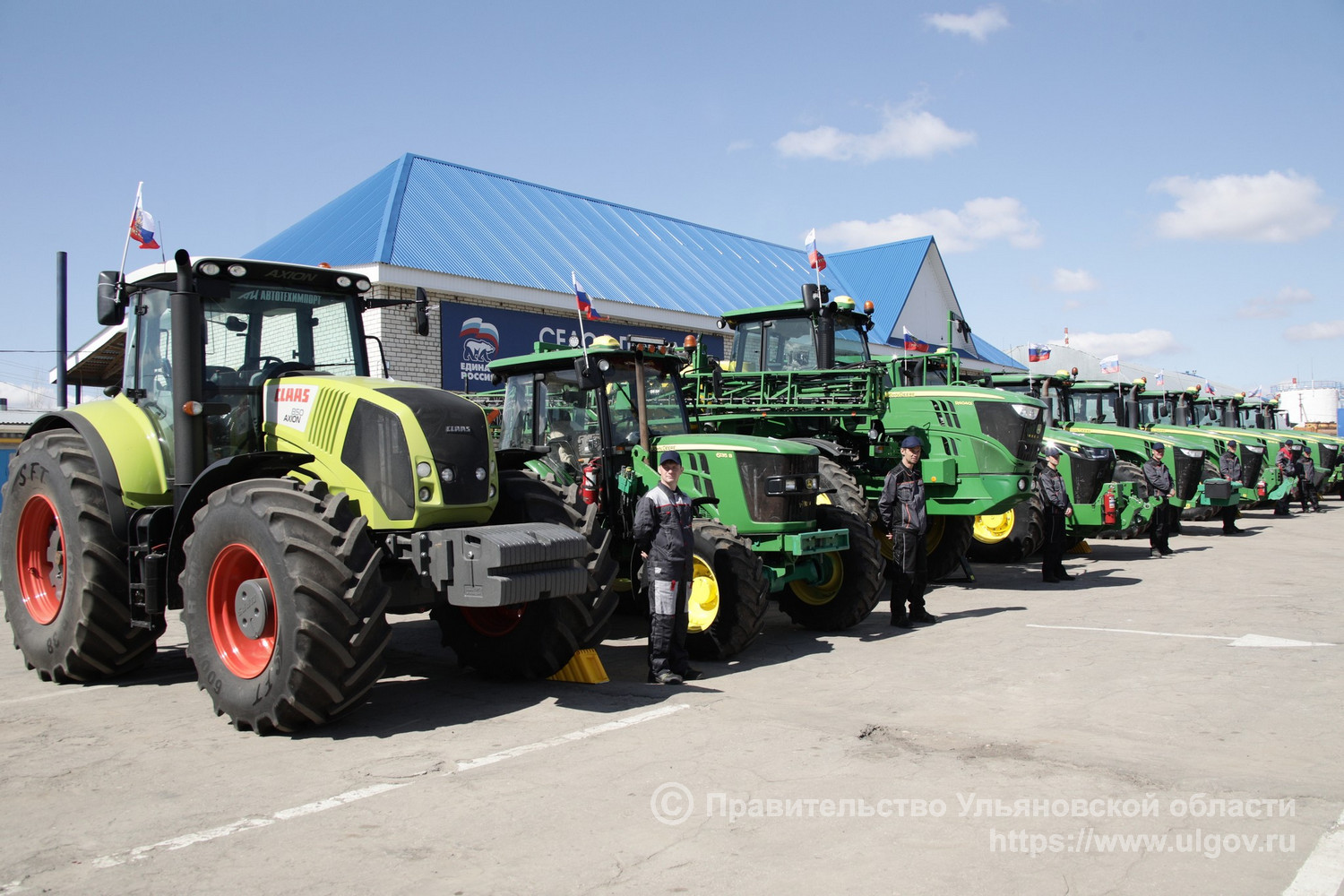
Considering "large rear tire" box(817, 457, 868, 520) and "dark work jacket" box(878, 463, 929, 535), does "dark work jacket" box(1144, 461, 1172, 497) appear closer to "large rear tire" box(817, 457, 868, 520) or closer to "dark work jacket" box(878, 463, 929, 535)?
"dark work jacket" box(878, 463, 929, 535)

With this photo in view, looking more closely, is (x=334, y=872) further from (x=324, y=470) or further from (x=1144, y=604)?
(x=1144, y=604)

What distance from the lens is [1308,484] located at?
23812mm

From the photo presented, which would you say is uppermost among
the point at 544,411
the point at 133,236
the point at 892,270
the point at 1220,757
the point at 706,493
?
the point at 892,270

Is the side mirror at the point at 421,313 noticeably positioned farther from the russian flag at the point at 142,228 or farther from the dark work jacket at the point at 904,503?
the dark work jacket at the point at 904,503

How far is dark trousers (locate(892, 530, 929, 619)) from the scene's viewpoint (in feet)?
30.5

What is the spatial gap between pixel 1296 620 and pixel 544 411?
22.9 feet

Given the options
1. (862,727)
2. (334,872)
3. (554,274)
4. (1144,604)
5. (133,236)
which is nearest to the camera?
(334,872)

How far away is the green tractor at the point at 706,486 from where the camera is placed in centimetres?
773

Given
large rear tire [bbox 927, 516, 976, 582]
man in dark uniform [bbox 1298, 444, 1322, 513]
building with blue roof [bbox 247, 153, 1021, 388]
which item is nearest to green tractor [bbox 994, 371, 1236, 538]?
building with blue roof [bbox 247, 153, 1021, 388]

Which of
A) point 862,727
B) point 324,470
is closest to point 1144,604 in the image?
point 862,727

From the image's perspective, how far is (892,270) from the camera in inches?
1233

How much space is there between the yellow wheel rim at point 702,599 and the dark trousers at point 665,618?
0.57m

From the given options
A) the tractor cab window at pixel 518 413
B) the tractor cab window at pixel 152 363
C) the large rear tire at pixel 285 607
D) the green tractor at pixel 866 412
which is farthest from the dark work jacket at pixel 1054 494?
the tractor cab window at pixel 152 363

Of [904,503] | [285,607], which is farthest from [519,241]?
[285,607]
